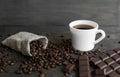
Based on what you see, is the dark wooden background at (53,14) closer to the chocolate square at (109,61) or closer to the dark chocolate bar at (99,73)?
the chocolate square at (109,61)

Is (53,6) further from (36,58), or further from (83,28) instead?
(36,58)

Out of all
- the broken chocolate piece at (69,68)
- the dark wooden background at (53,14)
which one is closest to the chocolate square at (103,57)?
the broken chocolate piece at (69,68)

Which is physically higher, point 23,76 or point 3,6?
point 3,6

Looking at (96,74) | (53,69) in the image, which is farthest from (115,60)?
(53,69)

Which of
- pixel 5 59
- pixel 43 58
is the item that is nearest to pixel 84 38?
pixel 43 58

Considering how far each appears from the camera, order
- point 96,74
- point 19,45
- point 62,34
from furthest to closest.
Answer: point 62,34
point 19,45
point 96,74

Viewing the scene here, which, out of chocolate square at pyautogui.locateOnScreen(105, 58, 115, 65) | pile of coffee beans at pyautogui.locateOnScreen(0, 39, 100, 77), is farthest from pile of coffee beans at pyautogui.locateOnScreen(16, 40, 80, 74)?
chocolate square at pyautogui.locateOnScreen(105, 58, 115, 65)

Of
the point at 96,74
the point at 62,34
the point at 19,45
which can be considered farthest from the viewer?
the point at 62,34

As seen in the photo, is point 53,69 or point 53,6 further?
point 53,6
